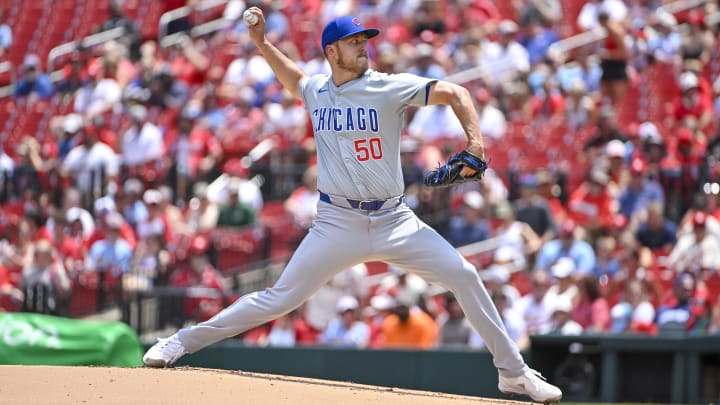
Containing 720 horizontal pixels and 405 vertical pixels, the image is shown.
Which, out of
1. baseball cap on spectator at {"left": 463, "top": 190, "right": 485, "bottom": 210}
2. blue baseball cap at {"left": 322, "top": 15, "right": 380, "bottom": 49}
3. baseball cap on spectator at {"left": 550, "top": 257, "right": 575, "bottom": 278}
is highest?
blue baseball cap at {"left": 322, "top": 15, "right": 380, "bottom": 49}

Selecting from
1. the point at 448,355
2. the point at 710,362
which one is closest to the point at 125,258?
the point at 448,355

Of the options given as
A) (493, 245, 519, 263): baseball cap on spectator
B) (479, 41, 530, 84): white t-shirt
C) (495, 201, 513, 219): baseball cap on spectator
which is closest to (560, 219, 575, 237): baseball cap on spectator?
(493, 245, 519, 263): baseball cap on spectator

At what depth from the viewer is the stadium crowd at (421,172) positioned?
12.6m

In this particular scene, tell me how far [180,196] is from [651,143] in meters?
5.34

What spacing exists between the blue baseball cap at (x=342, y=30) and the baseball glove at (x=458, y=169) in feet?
2.97

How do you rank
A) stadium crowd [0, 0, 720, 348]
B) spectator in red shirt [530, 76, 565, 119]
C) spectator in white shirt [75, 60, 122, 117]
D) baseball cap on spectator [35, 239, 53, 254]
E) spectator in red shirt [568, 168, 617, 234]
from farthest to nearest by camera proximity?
1. spectator in white shirt [75, 60, 122, 117]
2. spectator in red shirt [530, 76, 565, 119]
3. baseball cap on spectator [35, 239, 53, 254]
4. spectator in red shirt [568, 168, 617, 234]
5. stadium crowd [0, 0, 720, 348]

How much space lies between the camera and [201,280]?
14.0 meters

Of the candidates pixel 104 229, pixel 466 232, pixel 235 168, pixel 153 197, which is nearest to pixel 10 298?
pixel 104 229

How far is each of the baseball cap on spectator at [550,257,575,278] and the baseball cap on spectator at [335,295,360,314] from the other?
75.9 inches

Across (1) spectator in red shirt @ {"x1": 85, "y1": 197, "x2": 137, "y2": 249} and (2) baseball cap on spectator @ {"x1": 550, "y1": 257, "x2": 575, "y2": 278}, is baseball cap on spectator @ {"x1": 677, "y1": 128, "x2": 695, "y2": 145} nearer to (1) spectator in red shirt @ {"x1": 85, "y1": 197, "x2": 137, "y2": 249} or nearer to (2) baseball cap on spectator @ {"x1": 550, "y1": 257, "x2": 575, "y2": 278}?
(2) baseball cap on spectator @ {"x1": 550, "y1": 257, "x2": 575, "y2": 278}

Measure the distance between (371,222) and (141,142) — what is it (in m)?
9.40

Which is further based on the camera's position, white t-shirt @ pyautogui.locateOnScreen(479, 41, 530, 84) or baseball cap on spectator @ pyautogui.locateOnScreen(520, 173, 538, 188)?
white t-shirt @ pyautogui.locateOnScreen(479, 41, 530, 84)

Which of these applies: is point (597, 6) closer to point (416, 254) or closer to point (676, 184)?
point (676, 184)

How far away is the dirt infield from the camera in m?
7.30
